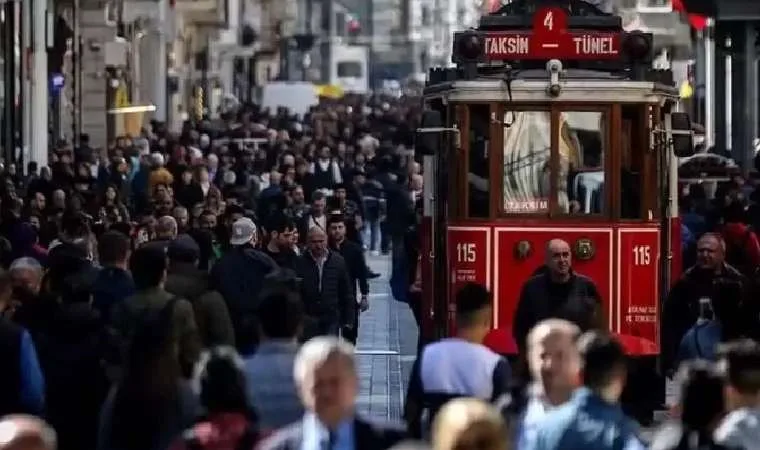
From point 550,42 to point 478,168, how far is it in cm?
107

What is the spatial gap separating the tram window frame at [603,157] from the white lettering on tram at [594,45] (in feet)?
1.84

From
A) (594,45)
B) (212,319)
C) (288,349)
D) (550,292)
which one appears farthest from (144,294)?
(594,45)

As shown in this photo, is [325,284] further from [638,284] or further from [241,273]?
[638,284]

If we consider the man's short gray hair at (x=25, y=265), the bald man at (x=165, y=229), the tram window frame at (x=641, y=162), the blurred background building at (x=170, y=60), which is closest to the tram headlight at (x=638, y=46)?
the tram window frame at (x=641, y=162)

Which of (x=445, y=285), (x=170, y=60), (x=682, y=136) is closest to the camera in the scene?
(x=682, y=136)

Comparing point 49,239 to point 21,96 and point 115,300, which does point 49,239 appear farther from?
point 21,96

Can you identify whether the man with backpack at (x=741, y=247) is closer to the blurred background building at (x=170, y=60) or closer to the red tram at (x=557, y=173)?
the red tram at (x=557, y=173)

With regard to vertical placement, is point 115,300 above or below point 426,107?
below

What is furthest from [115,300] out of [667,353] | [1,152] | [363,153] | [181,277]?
[363,153]

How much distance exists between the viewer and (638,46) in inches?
699

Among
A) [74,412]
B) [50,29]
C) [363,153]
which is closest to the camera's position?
[74,412]

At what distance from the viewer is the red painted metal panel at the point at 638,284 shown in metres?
17.5

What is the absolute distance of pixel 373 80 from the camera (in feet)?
584

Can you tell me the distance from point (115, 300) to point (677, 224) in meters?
5.51
